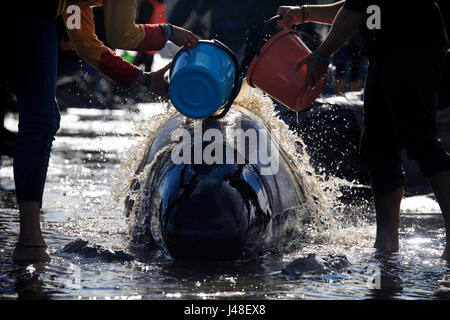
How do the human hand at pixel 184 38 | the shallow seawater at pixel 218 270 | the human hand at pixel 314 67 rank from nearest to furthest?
1. the shallow seawater at pixel 218 270
2. the human hand at pixel 184 38
3. the human hand at pixel 314 67

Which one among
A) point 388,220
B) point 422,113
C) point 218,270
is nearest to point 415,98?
point 422,113

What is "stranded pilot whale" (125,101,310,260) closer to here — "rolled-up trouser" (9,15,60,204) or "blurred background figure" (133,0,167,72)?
"rolled-up trouser" (9,15,60,204)

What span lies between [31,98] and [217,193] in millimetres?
1102

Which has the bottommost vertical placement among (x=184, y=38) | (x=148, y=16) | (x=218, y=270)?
(x=218, y=270)

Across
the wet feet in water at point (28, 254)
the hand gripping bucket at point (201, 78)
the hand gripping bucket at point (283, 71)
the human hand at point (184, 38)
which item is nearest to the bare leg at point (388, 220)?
the hand gripping bucket at point (283, 71)

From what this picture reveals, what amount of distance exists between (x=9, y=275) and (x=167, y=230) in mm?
893

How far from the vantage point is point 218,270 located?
3957 millimetres

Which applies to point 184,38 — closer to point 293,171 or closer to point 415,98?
point 293,171

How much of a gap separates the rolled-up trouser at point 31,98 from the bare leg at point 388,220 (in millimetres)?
2038

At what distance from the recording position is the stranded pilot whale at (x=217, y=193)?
162 inches

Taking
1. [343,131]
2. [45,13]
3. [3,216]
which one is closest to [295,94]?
[45,13]

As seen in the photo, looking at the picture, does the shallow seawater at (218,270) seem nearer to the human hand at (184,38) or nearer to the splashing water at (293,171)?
the splashing water at (293,171)
